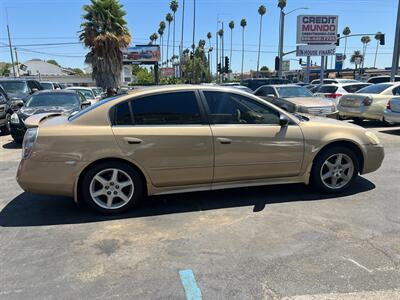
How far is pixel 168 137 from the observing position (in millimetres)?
4633

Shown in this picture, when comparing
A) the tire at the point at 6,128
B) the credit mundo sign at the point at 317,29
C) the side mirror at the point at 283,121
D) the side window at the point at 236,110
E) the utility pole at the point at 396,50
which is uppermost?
the credit mundo sign at the point at 317,29

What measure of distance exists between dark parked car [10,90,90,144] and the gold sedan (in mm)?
5564

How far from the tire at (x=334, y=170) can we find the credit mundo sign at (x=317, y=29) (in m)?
23.3

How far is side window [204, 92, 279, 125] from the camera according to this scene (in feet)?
16.1

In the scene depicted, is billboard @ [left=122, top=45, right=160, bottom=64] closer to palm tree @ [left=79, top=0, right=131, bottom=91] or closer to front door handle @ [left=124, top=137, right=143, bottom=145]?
palm tree @ [left=79, top=0, right=131, bottom=91]

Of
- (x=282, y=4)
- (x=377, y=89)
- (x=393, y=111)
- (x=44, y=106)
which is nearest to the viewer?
(x=44, y=106)

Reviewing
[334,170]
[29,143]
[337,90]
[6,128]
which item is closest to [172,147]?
[29,143]

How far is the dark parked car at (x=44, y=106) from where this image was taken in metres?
9.90

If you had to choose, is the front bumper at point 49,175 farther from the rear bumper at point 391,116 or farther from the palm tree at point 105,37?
the palm tree at point 105,37

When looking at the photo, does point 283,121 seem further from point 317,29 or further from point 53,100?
point 317,29

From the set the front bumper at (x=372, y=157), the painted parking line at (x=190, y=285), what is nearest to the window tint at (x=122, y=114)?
the painted parking line at (x=190, y=285)

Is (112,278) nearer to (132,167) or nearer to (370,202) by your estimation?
(132,167)

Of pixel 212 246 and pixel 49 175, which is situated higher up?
pixel 49 175

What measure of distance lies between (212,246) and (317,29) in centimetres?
2608
